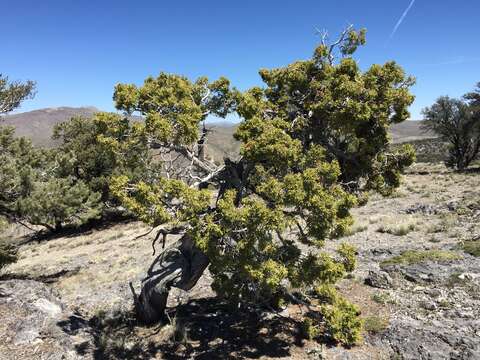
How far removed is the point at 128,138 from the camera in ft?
A: 35.8

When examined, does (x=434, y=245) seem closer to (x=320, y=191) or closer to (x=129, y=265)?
(x=320, y=191)

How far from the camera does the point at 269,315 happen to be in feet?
41.2

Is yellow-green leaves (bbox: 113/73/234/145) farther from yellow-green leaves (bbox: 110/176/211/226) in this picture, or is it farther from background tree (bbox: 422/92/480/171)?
background tree (bbox: 422/92/480/171)

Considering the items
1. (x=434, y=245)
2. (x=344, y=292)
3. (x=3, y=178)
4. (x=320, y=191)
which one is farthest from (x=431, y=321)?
(x=3, y=178)

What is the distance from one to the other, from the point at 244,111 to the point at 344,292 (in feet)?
23.7

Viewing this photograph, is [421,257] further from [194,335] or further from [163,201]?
[163,201]

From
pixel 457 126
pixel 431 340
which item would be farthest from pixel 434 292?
pixel 457 126

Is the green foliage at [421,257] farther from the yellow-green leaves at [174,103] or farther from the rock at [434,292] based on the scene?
the yellow-green leaves at [174,103]

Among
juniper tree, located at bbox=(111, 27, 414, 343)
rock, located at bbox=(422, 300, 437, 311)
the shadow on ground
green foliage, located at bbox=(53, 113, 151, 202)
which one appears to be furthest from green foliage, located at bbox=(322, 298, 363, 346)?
green foliage, located at bbox=(53, 113, 151, 202)

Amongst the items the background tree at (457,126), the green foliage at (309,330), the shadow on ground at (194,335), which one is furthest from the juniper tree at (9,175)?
the background tree at (457,126)

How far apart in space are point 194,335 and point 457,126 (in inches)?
1985

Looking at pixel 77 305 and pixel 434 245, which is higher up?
pixel 434 245

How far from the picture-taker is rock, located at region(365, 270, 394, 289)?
13518 mm

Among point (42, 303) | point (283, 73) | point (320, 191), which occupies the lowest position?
point (42, 303)
